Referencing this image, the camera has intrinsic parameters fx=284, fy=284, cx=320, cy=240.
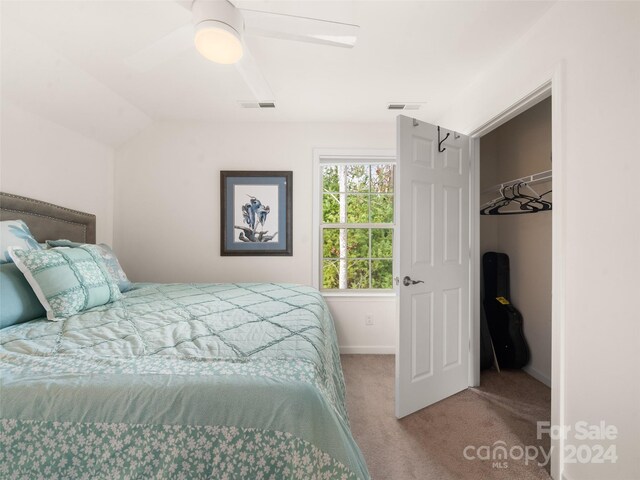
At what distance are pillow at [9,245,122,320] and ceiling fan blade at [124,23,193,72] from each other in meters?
1.15

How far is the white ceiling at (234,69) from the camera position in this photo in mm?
1538

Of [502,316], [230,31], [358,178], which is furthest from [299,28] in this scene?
[502,316]

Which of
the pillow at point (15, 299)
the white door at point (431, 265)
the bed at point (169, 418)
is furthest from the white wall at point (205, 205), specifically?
the bed at point (169, 418)

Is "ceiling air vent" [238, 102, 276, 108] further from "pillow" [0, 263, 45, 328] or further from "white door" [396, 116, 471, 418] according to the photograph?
"pillow" [0, 263, 45, 328]

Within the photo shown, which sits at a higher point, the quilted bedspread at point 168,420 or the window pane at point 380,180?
the window pane at point 380,180

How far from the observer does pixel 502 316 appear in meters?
2.70

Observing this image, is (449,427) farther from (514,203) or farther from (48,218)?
(48,218)

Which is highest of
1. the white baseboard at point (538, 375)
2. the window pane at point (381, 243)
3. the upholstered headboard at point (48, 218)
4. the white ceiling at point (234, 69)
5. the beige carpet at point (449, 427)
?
the white ceiling at point (234, 69)

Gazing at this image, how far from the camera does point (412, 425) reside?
1883 mm

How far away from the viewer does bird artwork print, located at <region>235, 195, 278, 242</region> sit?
3.03 meters

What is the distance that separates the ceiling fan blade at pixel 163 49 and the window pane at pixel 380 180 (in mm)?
2295

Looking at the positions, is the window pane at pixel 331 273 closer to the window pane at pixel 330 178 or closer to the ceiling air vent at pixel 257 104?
the window pane at pixel 330 178

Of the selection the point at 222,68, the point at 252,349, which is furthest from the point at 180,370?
the point at 222,68

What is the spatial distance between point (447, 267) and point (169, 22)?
7.97 ft
